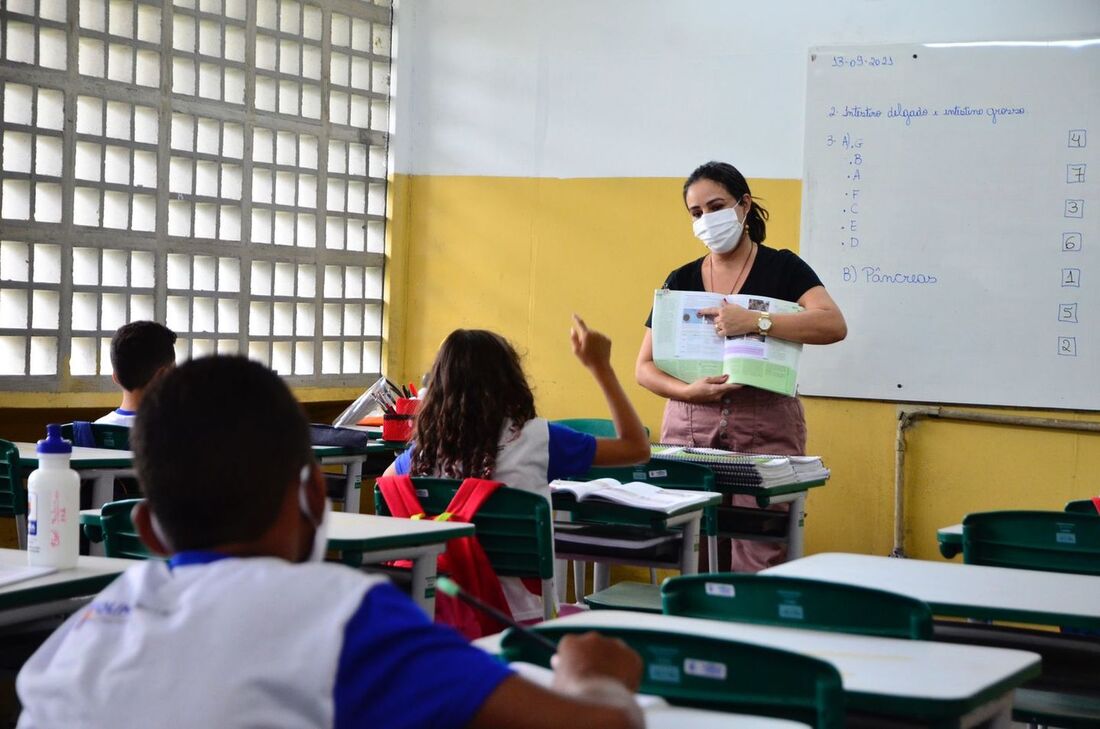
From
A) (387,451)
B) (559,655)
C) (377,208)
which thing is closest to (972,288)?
(387,451)

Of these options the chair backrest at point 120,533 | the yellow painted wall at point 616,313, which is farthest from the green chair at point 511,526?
the yellow painted wall at point 616,313

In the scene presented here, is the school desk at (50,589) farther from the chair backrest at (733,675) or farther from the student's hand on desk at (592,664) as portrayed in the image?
the student's hand on desk at (592,664)

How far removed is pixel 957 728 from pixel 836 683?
214 millimetres

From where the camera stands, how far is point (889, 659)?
178 centimetres

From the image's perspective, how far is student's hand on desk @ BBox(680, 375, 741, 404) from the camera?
14.4ft

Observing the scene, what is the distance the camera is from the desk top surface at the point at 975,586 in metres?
2.17

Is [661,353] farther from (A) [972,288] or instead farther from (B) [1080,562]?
(B) [1080,562]

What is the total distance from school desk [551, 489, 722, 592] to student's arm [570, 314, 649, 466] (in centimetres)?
15

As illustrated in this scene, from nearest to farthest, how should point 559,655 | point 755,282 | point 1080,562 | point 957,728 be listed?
point 559,655, point 957,728, point 1080,562, point 755,282

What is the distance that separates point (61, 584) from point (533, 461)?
1304mm

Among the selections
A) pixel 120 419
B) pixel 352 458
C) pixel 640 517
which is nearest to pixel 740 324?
pixel 640 517

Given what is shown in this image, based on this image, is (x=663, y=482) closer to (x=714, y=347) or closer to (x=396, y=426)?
(x=714, y=347)

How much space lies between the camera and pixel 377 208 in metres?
6.39

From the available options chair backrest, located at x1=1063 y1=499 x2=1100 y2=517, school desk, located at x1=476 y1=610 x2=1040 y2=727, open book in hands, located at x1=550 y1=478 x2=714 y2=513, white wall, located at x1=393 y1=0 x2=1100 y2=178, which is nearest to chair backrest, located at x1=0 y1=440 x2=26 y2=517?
open book in hands, located at x1=550 y1=478 x2=714 y2=513
